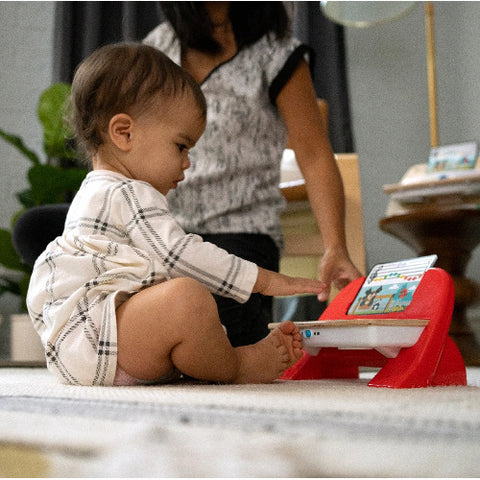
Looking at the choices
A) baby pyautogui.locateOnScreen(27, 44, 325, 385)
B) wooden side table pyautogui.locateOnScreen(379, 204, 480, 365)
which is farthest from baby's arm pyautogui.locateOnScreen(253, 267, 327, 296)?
wooden side table pyautogui.locateOnScreen(379, 204, 480, 365)

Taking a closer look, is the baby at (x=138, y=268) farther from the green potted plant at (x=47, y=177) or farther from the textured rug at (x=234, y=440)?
the green potted plant at (x=47, y=177)

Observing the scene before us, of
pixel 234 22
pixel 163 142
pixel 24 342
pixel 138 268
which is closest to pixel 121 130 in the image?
pixel 163 142

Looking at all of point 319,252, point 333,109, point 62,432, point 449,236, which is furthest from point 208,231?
point 333,109

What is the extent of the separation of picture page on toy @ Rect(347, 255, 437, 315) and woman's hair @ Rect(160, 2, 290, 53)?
1.78ft

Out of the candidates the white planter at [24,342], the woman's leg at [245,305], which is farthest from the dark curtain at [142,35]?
the woman's leg at [245,305]

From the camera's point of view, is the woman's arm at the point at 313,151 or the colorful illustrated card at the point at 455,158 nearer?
the woman's arm at the point at 313,151

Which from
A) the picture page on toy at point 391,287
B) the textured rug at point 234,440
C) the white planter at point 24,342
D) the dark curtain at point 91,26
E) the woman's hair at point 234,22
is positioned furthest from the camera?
the dark curtain at point 91,26

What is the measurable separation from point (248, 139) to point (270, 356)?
487 mm

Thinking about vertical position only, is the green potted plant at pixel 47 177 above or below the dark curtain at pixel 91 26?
below

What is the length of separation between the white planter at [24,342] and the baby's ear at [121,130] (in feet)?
2.87

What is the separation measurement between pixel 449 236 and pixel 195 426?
139 centimetres

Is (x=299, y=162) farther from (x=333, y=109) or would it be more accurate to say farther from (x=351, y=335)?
(x=333, y=109)

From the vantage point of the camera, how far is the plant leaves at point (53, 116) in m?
1.86

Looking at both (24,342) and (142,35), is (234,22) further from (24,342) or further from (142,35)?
(142,35)
